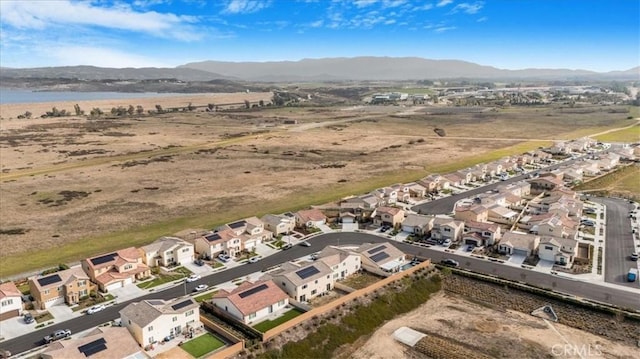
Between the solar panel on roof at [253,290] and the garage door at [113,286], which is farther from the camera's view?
the garage door at [113,286]

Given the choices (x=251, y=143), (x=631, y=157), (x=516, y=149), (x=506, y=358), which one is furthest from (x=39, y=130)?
(x=631, y=157)

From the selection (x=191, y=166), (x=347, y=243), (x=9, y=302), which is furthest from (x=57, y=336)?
(x=191, y=166)

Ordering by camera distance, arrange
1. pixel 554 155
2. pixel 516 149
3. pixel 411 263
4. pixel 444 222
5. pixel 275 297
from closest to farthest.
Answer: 1. pixel 275 297
2. pixel 411 263
3. pixel 444 222
4. pixel 554 155
5. pixel 516 149

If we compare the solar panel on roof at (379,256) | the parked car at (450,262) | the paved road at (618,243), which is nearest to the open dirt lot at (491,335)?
the parked car at (450,262)

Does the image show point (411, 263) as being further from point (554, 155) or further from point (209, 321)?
point (554, 155)

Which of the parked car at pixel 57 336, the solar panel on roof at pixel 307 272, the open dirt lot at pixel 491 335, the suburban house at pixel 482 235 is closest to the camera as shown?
the open dirt lot at pixel 491 335

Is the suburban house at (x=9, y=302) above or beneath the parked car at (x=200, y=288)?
above

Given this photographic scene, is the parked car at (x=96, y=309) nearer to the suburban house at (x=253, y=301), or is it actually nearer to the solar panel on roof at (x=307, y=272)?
the suburban house at (x=253, y=301)
